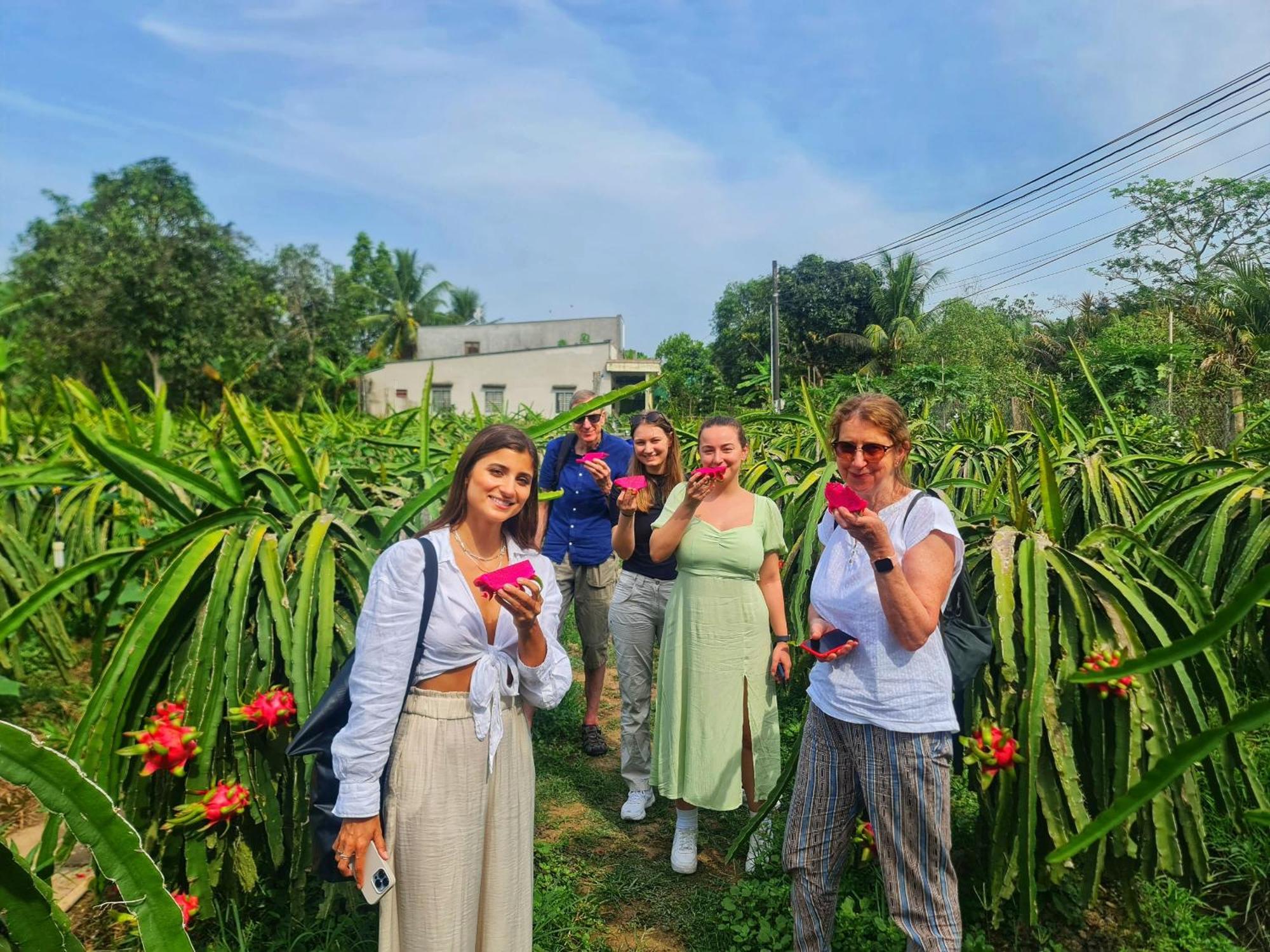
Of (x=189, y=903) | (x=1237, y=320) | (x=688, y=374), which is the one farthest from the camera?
(x=688, y=374)

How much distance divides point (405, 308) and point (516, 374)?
38.4ft

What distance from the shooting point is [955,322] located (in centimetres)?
2291

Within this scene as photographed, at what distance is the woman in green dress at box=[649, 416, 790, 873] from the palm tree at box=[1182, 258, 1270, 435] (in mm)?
10887

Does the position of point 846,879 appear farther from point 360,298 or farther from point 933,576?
point 360,298

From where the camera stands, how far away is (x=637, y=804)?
3.04 metres

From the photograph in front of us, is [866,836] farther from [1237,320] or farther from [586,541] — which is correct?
[1237,320]

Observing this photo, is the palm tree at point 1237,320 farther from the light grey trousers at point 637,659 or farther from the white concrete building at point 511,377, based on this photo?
the white concrete building at point 511,377

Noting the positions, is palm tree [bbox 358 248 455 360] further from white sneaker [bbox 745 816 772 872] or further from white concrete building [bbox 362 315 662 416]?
white sneaker [bbox 745 816 772 872]

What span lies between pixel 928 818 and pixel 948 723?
205 mm

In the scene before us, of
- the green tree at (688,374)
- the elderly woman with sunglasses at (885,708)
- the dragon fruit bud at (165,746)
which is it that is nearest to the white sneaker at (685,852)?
the elderly woman with sunglasses at (885,708)

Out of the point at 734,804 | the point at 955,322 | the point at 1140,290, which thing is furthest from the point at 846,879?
the point at 1140,290

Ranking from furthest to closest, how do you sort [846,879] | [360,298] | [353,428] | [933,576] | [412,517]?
1. [360,298]
2. [353,428]
3. [846,879]
4. [412,517]
5. [933,576]

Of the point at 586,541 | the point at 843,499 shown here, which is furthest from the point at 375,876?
the point at 586,541

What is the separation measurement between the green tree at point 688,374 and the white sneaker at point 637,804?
15.6 meters
